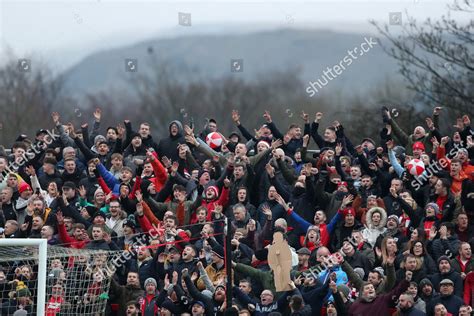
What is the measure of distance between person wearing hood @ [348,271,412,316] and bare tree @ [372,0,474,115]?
10.8 metres

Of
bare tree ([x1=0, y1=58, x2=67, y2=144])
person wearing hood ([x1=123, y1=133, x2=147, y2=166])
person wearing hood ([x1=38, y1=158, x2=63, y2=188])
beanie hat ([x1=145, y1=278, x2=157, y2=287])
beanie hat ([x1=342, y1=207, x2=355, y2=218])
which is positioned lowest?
beanie hat ([x1=145, y1=278, x2=157, y2=287])

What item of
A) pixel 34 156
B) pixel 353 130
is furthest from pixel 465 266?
pixel 353 130

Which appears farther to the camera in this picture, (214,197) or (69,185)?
(69,185)

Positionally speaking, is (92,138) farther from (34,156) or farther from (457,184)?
(457,184)

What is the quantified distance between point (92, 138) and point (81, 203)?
241 cm

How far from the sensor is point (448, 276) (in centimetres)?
1708

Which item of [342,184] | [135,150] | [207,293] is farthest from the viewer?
[135,150]

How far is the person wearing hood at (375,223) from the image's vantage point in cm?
1848

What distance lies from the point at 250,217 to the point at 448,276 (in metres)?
3.21

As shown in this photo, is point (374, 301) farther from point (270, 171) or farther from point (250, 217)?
point (270, 171)

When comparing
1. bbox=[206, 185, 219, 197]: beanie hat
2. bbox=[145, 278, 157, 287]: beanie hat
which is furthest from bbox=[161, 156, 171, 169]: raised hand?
bbox=[145, 278, 157, 287]: beanie hat

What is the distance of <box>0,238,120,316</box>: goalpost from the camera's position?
55.4ft

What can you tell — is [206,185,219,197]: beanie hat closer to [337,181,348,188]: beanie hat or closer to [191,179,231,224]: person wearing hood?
[191,179,231,224]: person wearing hood

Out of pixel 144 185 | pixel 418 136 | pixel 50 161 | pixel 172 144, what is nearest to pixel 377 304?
pixel 144 185
